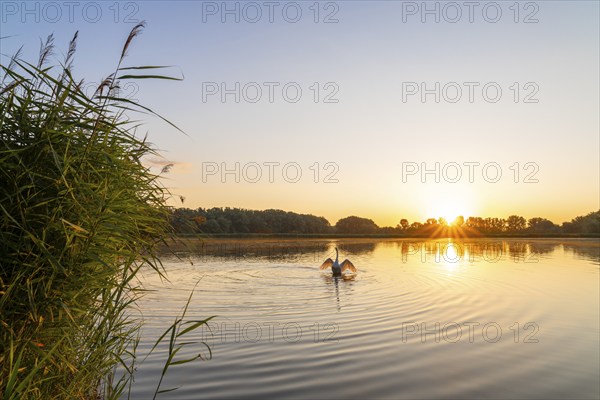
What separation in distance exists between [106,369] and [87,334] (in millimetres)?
442

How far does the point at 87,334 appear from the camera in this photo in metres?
3.67

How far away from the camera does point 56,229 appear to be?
3.11 metres

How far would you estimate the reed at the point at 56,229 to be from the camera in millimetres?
3020

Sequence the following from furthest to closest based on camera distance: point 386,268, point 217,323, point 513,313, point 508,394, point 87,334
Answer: point 386,268 < point 513,313 < point 217,323 < point 508,394 < point 87,334

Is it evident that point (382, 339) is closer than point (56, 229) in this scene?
No

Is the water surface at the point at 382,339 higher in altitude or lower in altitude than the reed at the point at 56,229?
lower

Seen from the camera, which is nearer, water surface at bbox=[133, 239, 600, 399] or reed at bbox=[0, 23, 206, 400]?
reed at bbox=[0, 23, 206, 400]

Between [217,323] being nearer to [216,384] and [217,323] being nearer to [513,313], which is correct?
[216,384]

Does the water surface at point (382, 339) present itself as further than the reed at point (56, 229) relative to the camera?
Yes

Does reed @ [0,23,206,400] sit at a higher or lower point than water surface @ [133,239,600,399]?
higher

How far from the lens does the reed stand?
3.02 meters

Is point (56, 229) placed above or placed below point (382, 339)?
above

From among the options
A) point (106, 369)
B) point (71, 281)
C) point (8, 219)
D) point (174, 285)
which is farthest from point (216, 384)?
point (174, 285)

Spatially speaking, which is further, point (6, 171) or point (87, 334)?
point (87, 334)
